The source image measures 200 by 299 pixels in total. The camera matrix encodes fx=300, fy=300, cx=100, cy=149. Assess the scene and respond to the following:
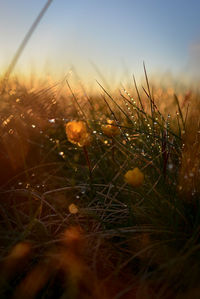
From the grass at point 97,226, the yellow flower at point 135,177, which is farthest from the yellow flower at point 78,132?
the yellow flower at point 135,177

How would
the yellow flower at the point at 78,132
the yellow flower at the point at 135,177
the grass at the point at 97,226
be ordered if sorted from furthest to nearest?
the yellow flower at the point at 78,132 < the yellow flower at the point at 135,177 < the grass at the point at 97,226

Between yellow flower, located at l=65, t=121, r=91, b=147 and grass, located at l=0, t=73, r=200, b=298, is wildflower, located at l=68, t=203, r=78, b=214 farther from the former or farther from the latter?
yellow flower, located at l=65, t=121, r=91, b=147

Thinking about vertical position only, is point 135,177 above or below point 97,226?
above

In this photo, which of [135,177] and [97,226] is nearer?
[135,177]

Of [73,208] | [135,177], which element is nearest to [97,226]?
[73,208]

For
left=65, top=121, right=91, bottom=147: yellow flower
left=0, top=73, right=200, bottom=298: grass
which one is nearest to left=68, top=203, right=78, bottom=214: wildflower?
left=0, top=73, right=200, bottom=298: grass

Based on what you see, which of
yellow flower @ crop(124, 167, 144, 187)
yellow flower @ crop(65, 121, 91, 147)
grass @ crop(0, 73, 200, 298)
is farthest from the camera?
yellow flower @ crop(65, 121, 91, 147)

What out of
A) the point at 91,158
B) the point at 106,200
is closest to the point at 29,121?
the point at 91,158

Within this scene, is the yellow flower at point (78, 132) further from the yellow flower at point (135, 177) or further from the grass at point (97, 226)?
the yellow flower at point (135, 177)

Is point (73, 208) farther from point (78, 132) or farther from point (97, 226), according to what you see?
point (78, 132)

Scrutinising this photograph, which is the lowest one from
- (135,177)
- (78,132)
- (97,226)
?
(97,226)

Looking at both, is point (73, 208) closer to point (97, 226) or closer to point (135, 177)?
point (97, 226)

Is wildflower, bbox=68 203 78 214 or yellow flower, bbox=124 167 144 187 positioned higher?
yellow flower, bbox=124 167 144 187
